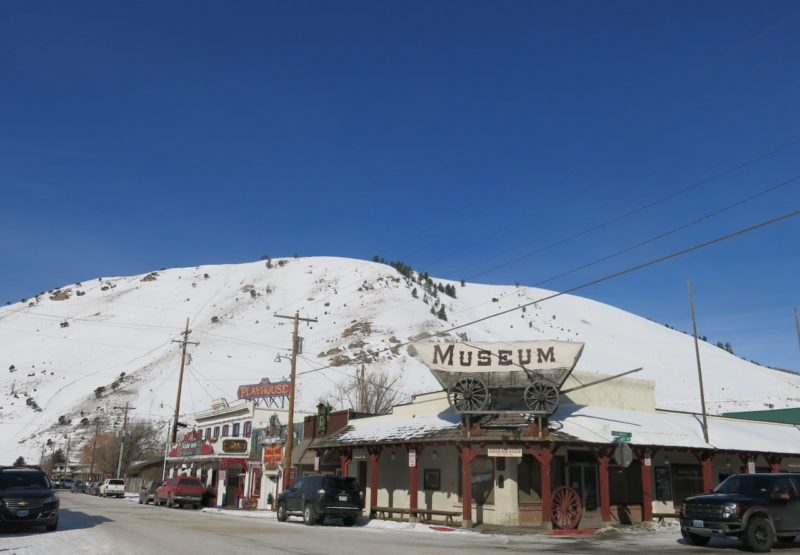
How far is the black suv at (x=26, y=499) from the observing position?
→ 18.7 meters

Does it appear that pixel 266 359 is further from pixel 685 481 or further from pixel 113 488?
pixel 685 481

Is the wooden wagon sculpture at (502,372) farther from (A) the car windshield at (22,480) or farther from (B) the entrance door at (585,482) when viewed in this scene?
(A) the car windshield at (22,480)

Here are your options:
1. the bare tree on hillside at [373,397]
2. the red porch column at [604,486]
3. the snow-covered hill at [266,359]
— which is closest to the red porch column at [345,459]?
the red porch column at [604,486]

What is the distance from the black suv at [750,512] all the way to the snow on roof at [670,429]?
846 cm

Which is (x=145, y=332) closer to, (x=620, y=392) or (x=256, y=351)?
(x=256, y=351)

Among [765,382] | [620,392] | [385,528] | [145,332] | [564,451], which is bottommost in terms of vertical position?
[385,528]

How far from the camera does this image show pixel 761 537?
16.7 m

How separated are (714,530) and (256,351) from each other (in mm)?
144256

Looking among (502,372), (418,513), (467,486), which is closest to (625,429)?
(502,372)

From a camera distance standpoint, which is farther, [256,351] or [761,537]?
[256,351]

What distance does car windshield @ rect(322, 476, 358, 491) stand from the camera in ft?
87.5

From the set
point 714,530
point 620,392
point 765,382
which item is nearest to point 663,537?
point 714,530

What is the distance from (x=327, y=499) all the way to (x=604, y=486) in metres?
11.3

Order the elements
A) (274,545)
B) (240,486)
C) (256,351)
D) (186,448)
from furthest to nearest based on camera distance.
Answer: (256,351) < (186,448) < (240,486) < (274,545)
